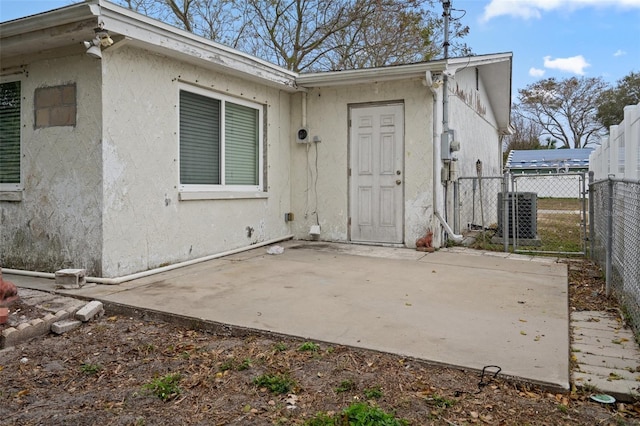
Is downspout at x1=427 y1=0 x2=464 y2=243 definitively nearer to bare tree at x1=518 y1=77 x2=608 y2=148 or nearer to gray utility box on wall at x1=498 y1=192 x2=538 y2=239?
gray utility box on wall at x1=498 y1=192 x2=538 y2=239

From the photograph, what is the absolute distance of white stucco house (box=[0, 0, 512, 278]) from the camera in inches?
192

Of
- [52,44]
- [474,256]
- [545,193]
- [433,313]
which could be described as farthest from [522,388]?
[545,193]

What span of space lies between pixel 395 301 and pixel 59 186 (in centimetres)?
380

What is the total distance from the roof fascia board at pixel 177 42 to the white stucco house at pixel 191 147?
0.02 meters

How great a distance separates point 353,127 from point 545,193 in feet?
74.8

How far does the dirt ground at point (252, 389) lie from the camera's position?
2.28 meters

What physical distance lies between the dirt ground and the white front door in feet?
15.1

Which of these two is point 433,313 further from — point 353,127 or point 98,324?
point 353,127

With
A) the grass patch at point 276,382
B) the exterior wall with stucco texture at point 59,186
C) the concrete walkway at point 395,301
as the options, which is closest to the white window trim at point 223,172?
the concrete walkway at point 395,301

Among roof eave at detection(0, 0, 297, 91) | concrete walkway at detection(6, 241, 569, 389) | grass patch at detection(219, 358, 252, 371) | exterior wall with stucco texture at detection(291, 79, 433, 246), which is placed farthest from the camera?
exterior wall with stucco texture at detection(291, 79, 433, 246)

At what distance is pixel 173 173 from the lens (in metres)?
5.71

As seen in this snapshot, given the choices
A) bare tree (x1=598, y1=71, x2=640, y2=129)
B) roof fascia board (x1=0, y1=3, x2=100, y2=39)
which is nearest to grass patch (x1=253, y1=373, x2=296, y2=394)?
roof fascia board (x1=0, y1=3, x2=100, y2=39)

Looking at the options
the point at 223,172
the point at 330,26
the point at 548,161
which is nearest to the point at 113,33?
the point at 223,172

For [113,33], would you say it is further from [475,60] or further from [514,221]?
[514,221]
